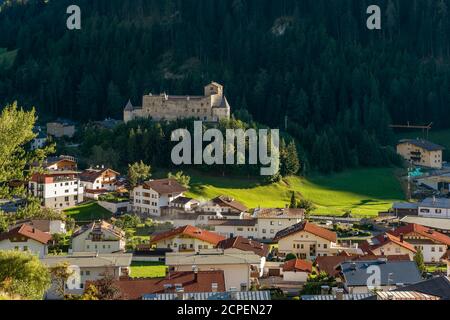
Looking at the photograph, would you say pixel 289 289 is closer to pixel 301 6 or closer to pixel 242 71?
pixel 242 71

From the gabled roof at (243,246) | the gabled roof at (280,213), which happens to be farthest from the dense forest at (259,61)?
the gabled roof at (243,246)

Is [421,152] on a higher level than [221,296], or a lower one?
lower

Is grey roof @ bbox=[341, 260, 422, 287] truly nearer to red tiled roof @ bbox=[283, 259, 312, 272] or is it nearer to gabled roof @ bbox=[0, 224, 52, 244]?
red tiled roof @ bbox=[283, 259, 312, 272]

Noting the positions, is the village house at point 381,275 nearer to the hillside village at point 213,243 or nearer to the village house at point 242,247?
the hillside village at point 213,243

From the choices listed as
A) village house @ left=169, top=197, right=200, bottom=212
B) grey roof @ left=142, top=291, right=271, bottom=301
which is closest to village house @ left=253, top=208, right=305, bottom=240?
village house @ left=169, top=197, right=200, bottom=212

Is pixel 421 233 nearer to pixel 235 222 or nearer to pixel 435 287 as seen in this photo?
pixel 235 222

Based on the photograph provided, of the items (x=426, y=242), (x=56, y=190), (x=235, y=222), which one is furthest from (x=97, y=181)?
(x=426, y=242)
